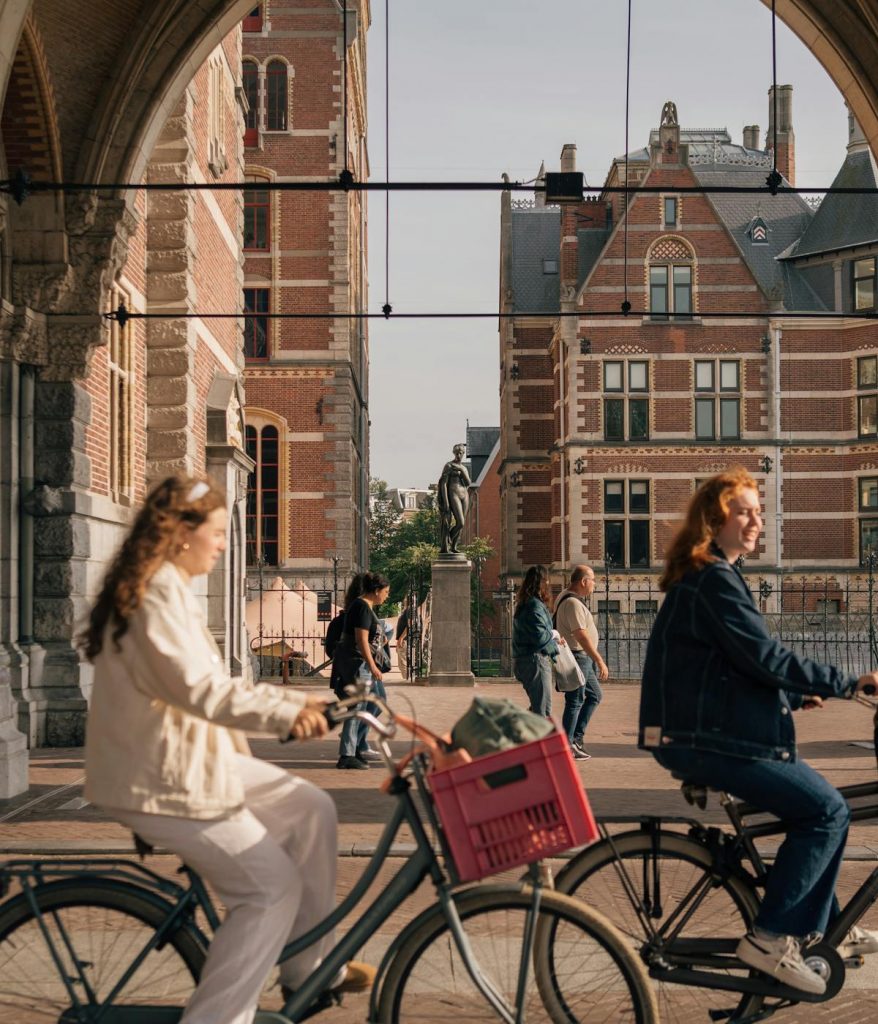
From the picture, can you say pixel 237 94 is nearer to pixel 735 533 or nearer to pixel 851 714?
pixel 851 714

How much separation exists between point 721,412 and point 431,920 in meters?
34.2

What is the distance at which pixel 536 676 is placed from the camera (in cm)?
1077

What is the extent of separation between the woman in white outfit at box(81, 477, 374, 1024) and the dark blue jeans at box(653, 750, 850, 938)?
1175 millimetres

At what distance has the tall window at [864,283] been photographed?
3562cm

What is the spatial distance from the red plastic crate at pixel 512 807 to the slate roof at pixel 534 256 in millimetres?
42128

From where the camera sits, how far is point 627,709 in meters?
18.1

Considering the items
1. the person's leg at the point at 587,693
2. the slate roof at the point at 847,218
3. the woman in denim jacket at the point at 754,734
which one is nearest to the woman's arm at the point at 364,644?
the person's leg at the point at 587,693

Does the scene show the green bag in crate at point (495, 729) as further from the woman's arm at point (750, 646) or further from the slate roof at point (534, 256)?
the slate roof at point (534, 256)

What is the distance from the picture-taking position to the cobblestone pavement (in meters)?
4.76

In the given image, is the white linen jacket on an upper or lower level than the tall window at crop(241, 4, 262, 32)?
lower

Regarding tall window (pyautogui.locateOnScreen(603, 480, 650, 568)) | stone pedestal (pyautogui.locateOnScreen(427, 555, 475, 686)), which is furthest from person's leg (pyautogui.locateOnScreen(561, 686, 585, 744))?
tall window (pyautogui.locateOnScreen(603, 480, 650, 568))

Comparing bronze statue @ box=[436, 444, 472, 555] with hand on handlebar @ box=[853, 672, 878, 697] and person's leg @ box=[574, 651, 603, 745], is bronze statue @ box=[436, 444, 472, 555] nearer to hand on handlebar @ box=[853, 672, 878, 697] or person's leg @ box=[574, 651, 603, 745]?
person's leg @ box=[574, 651, 603, 745]

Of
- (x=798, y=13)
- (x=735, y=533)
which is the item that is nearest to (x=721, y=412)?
(x=798, y=13)

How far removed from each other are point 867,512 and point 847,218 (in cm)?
789
